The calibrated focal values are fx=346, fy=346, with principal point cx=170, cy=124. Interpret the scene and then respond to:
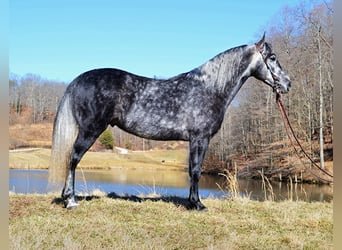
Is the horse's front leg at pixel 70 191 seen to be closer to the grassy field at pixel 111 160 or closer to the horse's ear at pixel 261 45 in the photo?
the horse's ear at pixel 261 45

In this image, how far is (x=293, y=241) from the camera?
3.48 m

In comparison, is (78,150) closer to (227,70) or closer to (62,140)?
(62,140)

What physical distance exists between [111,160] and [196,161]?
16025 mm

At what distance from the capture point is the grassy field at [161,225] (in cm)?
331

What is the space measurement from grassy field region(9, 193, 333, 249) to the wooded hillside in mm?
10939

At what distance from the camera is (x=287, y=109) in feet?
67.4

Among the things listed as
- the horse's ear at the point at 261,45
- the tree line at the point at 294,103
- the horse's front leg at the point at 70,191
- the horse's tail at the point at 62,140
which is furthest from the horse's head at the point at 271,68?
the tree line at the point at 294,103

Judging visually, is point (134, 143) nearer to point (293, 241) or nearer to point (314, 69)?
point (314, 69)

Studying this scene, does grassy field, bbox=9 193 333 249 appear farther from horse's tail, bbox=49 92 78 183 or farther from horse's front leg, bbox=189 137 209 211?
horse's tail, bbox=49 92 78 183

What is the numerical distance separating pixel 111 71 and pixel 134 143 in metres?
24.6

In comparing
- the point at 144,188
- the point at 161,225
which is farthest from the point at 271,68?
the point at 144,188

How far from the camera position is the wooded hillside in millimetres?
15727

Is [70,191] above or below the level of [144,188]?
above

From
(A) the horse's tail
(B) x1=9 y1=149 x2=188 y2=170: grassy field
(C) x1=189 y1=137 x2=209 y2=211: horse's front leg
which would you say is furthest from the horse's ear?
(B) x1=9 y1=149 x2=188 y2=170: grassy field
